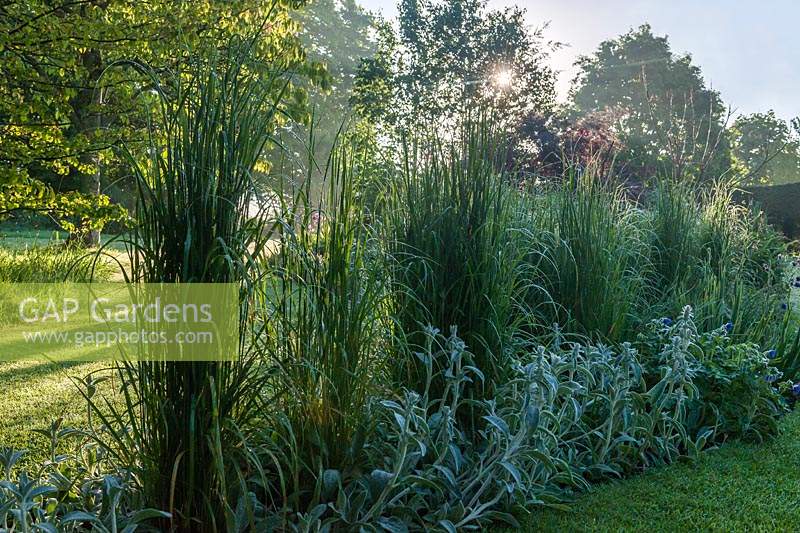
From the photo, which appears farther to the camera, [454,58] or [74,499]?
[454,58]

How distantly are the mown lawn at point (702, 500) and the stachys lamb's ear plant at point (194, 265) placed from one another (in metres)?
1.09

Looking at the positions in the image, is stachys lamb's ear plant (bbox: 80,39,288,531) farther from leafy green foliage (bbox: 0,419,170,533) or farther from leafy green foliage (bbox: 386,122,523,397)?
leafy green foliage (bbox: 386,122,523,397)

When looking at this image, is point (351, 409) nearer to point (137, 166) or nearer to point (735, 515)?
point (137, 166)

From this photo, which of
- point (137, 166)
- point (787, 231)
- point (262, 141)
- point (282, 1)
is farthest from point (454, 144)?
point (787, 231)

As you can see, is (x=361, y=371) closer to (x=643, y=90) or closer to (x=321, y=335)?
(x=321, y=335)

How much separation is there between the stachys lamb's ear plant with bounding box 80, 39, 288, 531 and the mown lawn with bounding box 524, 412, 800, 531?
109 centimetres

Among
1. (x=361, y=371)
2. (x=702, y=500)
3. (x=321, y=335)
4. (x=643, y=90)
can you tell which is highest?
(x=643, y=90)

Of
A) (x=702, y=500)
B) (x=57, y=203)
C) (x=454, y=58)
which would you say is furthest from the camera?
(x=454, y=58)

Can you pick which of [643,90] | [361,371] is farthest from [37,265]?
[643,90]

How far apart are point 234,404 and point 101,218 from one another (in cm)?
408

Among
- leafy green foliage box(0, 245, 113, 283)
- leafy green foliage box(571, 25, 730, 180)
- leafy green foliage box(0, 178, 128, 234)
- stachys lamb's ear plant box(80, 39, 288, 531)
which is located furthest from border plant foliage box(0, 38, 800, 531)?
leafy green foliage box(571, 25, 730, 180)

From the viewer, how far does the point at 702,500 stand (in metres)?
2.35

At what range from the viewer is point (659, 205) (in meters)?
4.73

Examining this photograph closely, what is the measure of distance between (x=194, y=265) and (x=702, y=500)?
2.01m
